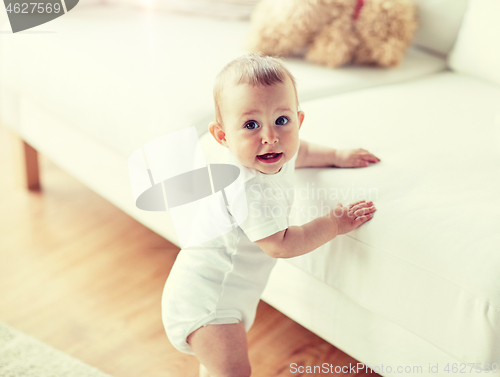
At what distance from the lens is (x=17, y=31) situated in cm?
142

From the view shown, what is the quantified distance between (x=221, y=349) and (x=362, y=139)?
1.47 ft

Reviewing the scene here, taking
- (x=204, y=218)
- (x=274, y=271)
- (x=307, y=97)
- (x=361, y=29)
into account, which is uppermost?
(x=361, y=29)

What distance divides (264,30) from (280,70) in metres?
0.59

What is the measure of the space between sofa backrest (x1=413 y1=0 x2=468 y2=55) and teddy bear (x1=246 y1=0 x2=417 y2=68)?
4.6 inches

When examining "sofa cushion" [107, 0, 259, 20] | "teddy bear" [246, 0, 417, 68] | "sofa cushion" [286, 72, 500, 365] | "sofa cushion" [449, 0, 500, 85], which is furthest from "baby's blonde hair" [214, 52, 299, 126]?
"sofa cushion" [107, 0, 259, 20]

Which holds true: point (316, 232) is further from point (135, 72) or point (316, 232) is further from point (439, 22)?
point (439, 22)

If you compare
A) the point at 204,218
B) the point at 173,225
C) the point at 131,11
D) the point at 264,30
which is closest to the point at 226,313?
the point at 204,218

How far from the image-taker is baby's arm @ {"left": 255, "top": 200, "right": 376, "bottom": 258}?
73 centimetres

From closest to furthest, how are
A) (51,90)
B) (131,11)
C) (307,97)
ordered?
(307,97), (51,90), (131,11)

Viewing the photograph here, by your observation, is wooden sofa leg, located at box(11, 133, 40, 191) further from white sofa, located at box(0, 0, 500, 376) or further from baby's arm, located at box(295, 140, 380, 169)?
baby's arm, located at box(295, 140, 380, 169)

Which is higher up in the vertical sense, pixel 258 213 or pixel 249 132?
pixel 249 132

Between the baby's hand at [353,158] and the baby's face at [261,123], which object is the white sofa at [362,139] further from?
the baby's face at [261,123]

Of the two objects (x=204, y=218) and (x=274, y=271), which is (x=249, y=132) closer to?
(x=204, y=218)

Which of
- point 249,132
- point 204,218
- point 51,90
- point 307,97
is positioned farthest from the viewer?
point 51,90
